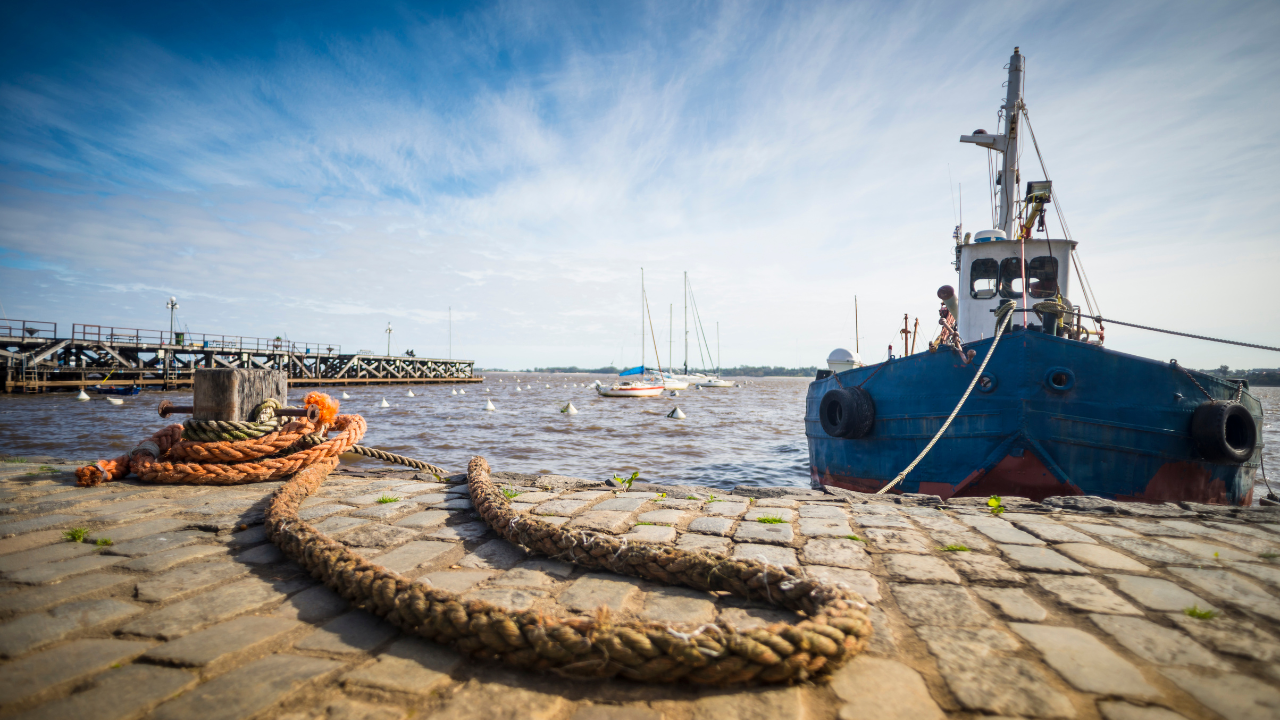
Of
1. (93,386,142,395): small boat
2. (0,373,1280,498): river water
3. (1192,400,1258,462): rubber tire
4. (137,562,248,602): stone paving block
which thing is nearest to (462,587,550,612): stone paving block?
(137,562,248,602): stone paving block

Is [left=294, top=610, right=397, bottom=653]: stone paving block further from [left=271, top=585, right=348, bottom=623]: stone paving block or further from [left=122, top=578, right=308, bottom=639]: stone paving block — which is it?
[left=122, top=578, right=308, bottom=639]: stone paving block

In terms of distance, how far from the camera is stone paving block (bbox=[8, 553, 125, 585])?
232cm

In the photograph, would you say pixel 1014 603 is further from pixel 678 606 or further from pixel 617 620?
pixel 617 620

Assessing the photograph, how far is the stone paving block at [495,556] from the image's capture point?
8.84ft

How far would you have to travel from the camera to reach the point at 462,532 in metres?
3.25

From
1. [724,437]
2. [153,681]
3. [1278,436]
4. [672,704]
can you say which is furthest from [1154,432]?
[1278,436]

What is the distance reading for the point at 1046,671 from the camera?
1.71m

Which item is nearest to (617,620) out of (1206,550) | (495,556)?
(495,556)

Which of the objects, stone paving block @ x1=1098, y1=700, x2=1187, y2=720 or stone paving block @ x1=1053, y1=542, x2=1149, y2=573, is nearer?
stone paving block @ x1=1098, y1=700, x2=1187, y2=720

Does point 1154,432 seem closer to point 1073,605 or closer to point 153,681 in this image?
point 1073,605

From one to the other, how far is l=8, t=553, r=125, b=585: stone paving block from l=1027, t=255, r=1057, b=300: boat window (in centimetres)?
1026

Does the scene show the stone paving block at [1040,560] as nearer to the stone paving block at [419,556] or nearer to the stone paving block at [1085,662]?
the stone paving block at [1085,662]

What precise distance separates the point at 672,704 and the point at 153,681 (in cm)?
157

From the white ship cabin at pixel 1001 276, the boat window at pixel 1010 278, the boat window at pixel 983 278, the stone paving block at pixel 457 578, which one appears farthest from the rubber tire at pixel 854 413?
the stone paving block at pixel 457 578
